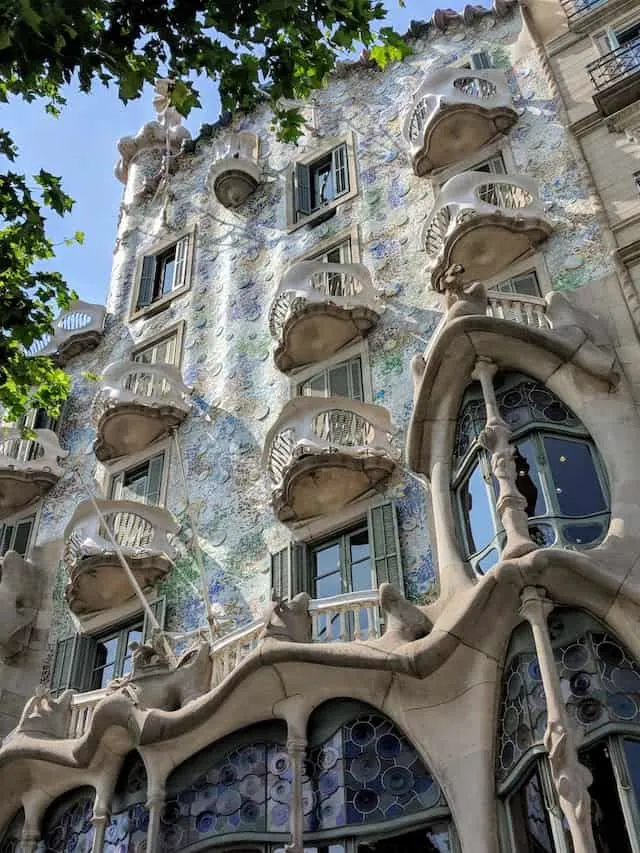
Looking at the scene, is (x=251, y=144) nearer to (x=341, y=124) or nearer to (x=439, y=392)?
(x=341, y=124)

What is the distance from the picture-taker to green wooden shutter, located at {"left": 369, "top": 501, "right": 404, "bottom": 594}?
516 inches

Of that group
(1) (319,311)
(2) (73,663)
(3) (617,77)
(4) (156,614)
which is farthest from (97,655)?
(3) (617,77)

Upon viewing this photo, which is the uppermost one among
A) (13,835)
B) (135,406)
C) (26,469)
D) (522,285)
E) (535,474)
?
(135,406)

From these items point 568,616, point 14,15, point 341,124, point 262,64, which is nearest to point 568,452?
point 568,616

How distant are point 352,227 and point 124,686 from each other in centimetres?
917

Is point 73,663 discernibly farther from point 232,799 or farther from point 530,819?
point 530,819

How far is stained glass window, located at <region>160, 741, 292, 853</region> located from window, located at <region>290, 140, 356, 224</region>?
10621mm

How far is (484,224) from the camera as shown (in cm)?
1513

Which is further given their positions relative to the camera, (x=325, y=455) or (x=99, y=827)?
(x=325, y=455)

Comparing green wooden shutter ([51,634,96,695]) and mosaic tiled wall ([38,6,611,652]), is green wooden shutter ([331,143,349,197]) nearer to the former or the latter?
mosaic tiled wall ([38,6,611,652])

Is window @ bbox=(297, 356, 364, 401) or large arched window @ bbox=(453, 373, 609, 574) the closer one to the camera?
large arched window @ bbox=(453, 373, 609, 574)

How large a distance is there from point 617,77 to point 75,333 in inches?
440

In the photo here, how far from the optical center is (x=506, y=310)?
44.4 feet

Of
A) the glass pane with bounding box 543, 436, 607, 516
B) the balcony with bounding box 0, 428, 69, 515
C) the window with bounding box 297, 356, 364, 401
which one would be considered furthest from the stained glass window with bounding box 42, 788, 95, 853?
the balcony with bounding box 0, 428, 69, 515
